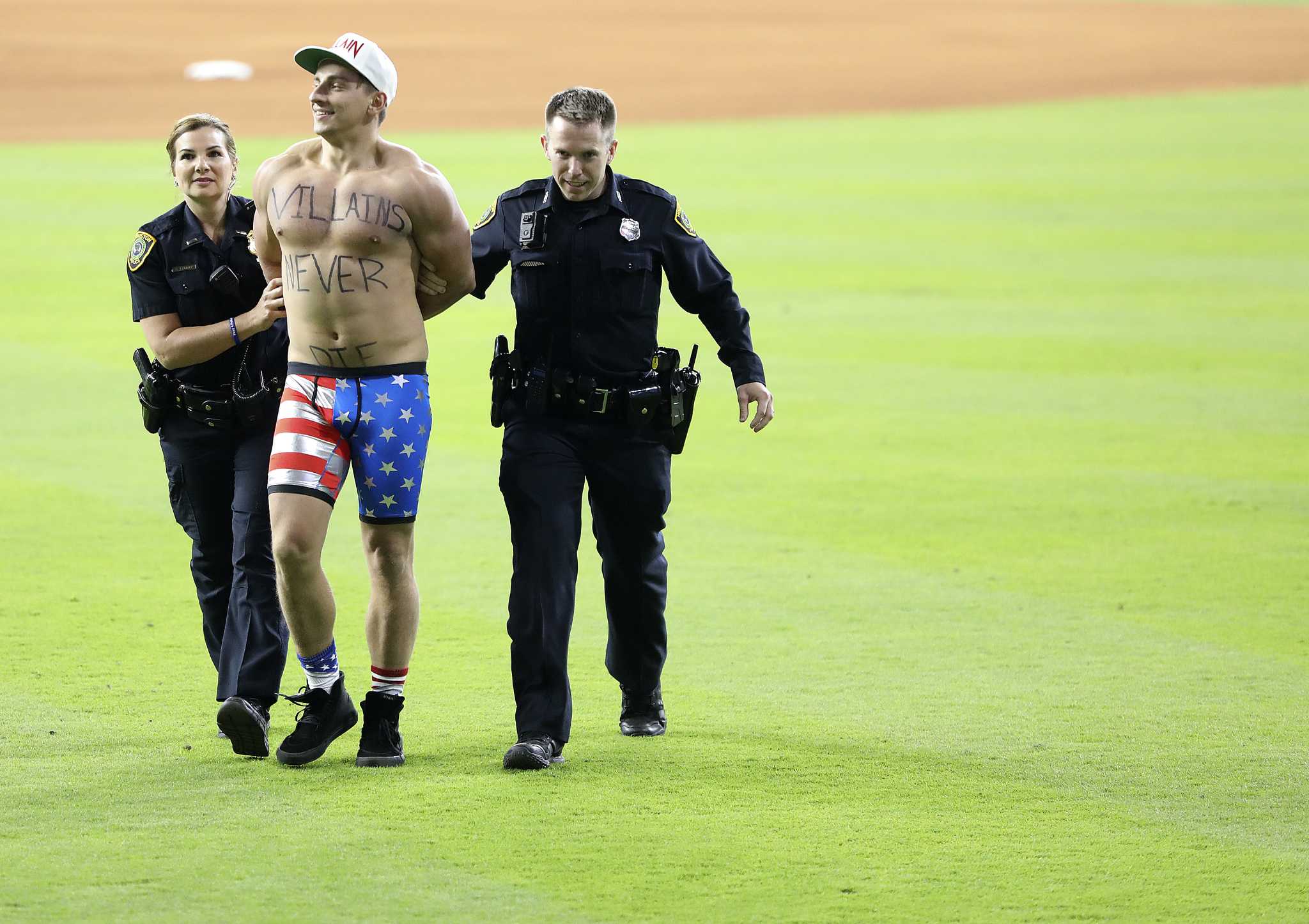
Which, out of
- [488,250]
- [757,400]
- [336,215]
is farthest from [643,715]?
[336,215]

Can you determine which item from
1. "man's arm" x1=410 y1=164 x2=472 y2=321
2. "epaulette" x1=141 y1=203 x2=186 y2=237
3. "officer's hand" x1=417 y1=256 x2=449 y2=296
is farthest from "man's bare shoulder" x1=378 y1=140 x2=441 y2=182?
"epaulette" x1=141 y1=203 x2=186 y2=237

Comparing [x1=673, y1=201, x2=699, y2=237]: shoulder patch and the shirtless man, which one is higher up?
[x1=673, y1=201, x2=699, y2=237]: shoulder patch

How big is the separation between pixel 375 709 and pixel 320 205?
1507 millimetres

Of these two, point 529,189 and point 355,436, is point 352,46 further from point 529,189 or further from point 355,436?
point 355,436

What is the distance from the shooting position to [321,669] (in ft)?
18.7

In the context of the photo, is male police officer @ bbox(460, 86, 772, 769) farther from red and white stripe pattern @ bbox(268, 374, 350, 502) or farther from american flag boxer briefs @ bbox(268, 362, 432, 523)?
red and white stripe pattern @ bbox(268, 374, 350, 502)

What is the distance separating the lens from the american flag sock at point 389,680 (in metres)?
5.72

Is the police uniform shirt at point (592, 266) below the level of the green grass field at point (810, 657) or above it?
above

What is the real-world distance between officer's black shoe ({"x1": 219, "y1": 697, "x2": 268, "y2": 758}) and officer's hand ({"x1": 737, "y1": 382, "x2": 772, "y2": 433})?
1.78m

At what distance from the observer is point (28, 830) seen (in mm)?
5000

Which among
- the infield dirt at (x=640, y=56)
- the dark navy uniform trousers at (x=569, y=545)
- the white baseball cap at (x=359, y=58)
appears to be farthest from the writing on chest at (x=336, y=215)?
the infield dirt at (x=640, y=56)

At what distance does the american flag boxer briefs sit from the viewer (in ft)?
18.0

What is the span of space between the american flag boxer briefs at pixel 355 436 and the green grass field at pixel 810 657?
851 mm

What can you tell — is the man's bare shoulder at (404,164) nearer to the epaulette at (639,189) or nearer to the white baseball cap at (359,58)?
the white baseball cap at (359,58)
